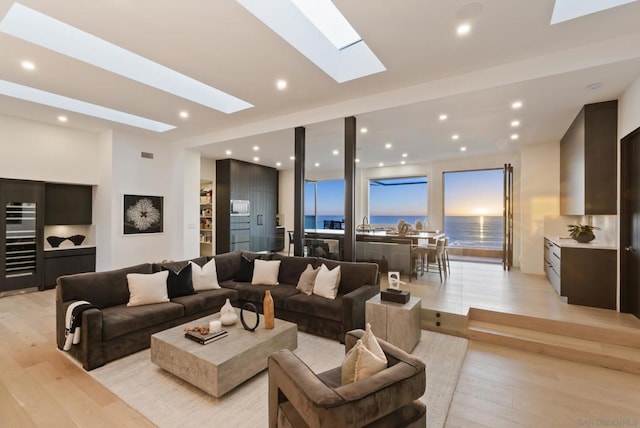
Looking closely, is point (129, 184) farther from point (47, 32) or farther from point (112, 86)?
point (47, 32)

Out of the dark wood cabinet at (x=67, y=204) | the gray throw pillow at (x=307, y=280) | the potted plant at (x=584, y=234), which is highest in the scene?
the dark wood cabinet at (x=67, y=204)

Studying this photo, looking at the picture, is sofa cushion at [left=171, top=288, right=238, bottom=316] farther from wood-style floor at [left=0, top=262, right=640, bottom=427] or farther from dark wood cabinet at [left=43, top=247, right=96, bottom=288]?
dark wood cabinet at [left=43, top=247, right=96, bottom=288]

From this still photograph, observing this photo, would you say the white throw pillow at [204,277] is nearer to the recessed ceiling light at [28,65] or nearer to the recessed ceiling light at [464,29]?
the recessed ceiling light at [28,65]

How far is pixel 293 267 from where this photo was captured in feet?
14.9

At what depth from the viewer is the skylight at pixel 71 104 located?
4473 millimetres

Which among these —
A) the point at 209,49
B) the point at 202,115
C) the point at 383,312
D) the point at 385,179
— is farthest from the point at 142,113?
the point at 385,179

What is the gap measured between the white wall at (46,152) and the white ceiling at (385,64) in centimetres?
28

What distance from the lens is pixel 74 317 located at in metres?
2.84

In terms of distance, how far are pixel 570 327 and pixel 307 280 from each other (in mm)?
3220

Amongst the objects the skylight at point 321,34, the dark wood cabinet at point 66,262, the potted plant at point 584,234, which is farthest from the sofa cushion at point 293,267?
the dark wood cabinet at point 66,262

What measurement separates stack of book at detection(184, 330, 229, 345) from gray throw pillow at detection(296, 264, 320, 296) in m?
1.43

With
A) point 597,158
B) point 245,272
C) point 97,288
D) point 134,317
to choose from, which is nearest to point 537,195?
point 597,158

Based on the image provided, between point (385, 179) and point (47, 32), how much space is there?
25.7ft

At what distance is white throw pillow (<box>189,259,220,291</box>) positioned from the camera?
414cm
